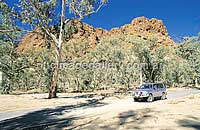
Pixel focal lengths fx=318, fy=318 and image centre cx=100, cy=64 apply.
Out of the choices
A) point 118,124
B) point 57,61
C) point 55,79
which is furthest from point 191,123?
point 57,61

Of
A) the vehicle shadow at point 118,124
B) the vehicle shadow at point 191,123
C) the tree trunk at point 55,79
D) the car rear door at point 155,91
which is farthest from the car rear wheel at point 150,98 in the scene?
the vehicle shadow at point 191,123

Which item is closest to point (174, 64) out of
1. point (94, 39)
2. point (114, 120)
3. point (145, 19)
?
point (114, 120)

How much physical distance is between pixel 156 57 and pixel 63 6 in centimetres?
3291

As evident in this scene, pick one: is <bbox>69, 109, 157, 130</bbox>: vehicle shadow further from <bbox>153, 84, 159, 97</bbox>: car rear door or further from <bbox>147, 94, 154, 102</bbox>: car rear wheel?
<bbox>153, 84, 159, 97</bbox>: car rear door

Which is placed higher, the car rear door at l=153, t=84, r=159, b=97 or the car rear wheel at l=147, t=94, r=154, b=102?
the car rear door at l=153, t=84, r=159, b=97

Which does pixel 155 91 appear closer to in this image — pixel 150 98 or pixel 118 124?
pixel 150 98

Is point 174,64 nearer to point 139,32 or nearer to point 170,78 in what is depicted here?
point 170,78

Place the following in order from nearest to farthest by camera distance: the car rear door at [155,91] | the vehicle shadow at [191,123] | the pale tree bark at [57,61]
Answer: the vehicle shadow at [191,123] → the car rear door at [155,91] → the pale tree bark at [57,61]

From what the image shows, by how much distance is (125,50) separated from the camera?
7119cm

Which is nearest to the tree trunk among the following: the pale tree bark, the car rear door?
the pale tree bark

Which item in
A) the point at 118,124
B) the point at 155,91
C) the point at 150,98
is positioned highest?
the point at 155,91

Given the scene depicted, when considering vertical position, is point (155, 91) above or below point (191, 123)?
above

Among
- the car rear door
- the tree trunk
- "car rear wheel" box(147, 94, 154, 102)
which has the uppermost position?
the tree trunk

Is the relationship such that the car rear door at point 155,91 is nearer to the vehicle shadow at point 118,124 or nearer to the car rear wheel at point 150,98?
the car rear wheel at point 150,98
